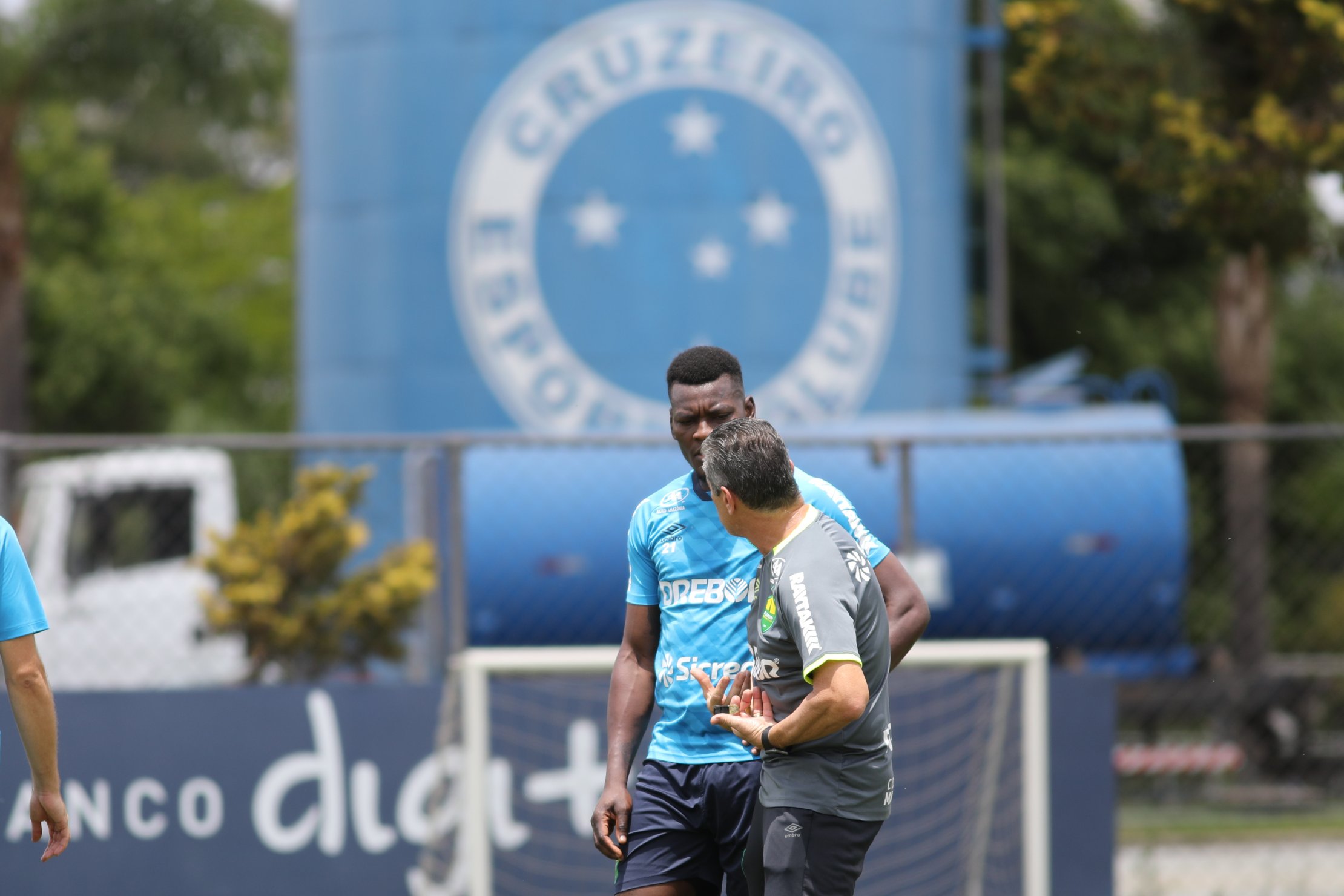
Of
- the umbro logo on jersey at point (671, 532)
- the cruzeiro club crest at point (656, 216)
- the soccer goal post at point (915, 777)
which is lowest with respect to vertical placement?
the soccer goal post at point (915, 777)

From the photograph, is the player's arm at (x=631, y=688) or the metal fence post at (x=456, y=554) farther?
the metal fence post at (x=456, y=554)

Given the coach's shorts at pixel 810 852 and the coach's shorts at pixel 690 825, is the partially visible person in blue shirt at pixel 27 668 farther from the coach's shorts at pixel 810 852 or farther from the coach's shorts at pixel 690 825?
the coach's shorts at pixel 810 852

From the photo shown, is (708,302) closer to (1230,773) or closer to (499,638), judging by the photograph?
(499,638)

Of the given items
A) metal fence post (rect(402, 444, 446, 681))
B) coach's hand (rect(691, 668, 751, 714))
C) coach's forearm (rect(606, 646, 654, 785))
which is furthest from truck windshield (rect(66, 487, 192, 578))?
coach's hand (rect(691, 668, 751, 714))

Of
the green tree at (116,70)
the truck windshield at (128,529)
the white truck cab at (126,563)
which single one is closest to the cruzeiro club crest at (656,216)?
the white truck cab at (126,563)

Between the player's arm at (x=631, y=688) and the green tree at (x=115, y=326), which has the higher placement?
the green tree at (x=115, y=326)

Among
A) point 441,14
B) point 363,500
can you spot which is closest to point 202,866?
point 363,500

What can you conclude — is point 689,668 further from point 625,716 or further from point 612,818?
point 612,818

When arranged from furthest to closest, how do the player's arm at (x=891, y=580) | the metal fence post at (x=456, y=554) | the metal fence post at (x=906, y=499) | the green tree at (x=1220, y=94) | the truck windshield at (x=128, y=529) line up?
1. the truck windshield at (x=128, y=529)
2. the metal fence post at (x=906, y=499)
3. the metal fence post at (x=456, y=554)
4. the green tree at (x=1220, y=94)
5. the player's arm at (x=891, y=580)

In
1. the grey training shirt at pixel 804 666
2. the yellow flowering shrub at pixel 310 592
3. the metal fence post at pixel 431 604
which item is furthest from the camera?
the yellow flowering shrub at pixel 310 592

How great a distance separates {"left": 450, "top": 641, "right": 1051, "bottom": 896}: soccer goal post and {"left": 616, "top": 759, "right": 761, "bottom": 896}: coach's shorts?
7.62ft

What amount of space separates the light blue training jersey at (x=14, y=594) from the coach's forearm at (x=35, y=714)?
0.32 feet

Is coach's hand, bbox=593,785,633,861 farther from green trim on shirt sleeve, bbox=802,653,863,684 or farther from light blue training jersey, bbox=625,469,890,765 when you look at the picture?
green trim on shirt sleeve, bbox=802,653,863,684

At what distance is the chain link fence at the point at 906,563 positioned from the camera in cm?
805
